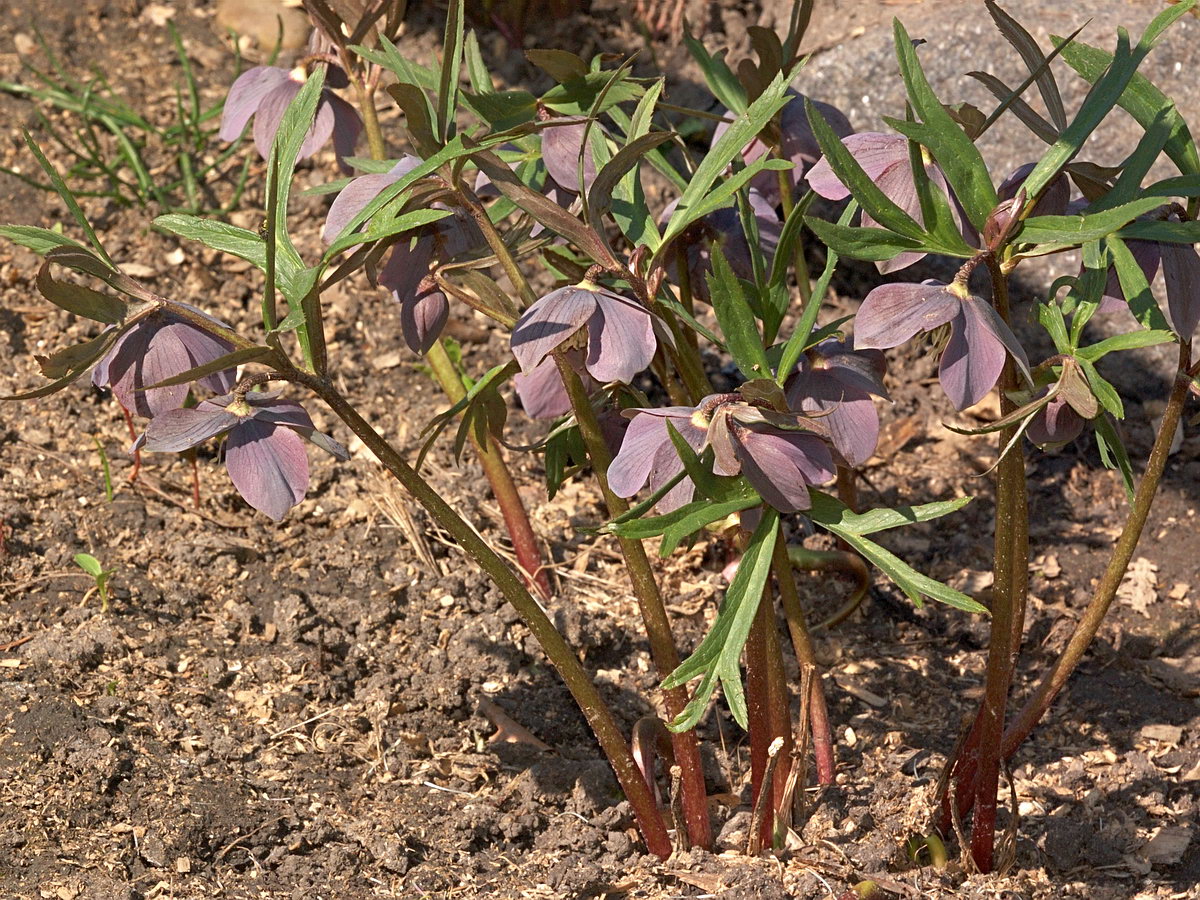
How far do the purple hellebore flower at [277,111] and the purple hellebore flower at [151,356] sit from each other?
48 cm

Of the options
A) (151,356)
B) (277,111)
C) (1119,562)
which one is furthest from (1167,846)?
(277,111)

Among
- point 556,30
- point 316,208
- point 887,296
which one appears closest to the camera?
point 887,296

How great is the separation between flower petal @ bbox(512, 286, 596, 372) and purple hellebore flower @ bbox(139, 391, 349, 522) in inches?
6.9

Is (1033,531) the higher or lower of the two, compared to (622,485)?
lower

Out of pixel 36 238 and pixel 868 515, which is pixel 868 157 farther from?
pixel 36 238

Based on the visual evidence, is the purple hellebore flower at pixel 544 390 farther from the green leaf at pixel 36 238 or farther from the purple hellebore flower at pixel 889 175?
the green leaf at pixel 36 238

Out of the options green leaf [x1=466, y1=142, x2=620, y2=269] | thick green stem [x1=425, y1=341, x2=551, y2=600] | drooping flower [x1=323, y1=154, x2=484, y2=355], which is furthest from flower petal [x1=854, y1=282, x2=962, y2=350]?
thick green stem [x1=425, y1=341, x2=551, y2=600]

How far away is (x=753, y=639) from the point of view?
124 centimetres

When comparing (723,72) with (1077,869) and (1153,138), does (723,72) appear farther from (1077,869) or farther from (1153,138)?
(1077,869)

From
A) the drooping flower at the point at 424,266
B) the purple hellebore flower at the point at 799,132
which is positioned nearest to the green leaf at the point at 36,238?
the drooping flower at the point at 424,266

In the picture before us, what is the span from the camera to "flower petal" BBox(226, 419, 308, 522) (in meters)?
1.07

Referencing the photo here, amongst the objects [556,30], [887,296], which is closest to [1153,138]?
[887,296]

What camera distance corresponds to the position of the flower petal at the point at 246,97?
1.53 meters

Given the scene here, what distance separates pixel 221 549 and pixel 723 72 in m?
0.98
